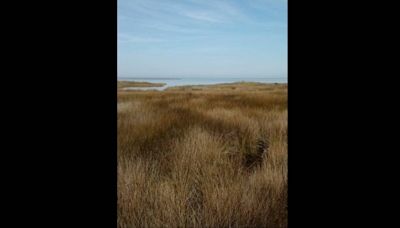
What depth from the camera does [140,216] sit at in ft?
4.40
